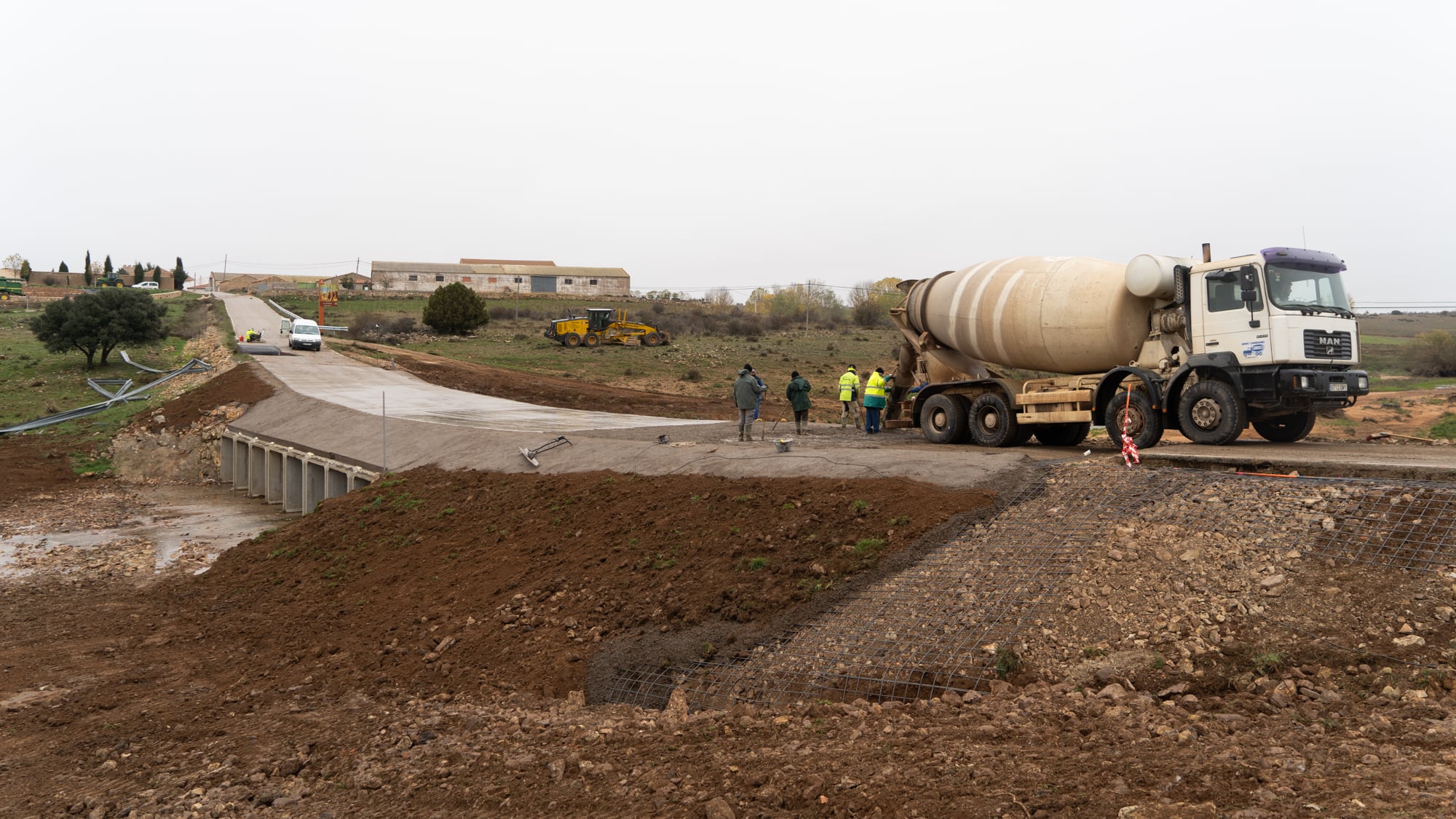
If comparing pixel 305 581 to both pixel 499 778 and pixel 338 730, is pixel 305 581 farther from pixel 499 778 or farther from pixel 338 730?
pixel 499 778

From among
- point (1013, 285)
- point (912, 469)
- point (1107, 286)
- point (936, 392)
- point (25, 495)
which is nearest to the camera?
point (912, 469)

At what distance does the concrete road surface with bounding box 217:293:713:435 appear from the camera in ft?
79.8

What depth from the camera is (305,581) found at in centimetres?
1523

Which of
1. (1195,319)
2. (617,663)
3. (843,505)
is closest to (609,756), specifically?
(617,663)

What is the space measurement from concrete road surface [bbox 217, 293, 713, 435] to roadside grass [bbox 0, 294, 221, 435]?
481 centimetres

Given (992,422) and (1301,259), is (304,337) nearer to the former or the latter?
(992,422)

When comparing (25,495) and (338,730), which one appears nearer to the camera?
(338,730)

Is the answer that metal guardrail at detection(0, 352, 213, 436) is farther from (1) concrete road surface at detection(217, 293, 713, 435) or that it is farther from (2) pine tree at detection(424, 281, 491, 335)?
(2) pine tree at detection(424, 281, 491, 335)

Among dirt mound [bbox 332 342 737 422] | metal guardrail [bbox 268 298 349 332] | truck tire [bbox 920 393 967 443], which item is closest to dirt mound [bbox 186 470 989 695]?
truck tire [bbox 920 393 967 443]

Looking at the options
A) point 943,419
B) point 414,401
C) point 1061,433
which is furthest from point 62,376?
point 1061,433

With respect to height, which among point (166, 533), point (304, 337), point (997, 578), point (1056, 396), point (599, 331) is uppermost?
point (599, 331)

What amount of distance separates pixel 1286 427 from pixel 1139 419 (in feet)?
9.57

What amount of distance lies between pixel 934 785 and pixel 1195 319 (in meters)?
10.3

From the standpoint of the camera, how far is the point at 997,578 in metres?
9.30
